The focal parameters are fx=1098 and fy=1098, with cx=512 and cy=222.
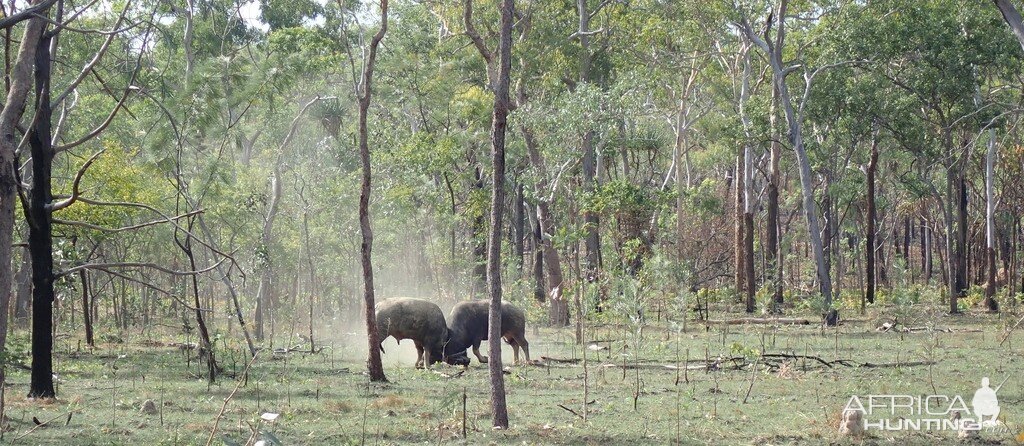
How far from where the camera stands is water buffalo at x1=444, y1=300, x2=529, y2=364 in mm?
19844

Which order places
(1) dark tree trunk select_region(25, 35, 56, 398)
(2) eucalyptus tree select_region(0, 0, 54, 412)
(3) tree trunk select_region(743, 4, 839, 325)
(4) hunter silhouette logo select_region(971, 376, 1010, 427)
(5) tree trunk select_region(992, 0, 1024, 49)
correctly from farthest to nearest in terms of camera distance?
(3) tree trunk select_region(743, 4, 839, 325) → (5) tree trunk select_region(992, 0, 1024, 49) → (1) dark tree trunk select_region(25, 35, 56, 398) → (4) hunter silhouette logo select_region(971, 376, 1010, 427) → (2) eucalyptus tree select_region(0, 0, 54, 412)

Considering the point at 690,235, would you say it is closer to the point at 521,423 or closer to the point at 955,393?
the point at 955,393

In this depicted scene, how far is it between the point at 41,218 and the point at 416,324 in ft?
25.6

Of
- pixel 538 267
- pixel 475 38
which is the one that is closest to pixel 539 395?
pixel 475 38

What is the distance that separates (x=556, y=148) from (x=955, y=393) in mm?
18086

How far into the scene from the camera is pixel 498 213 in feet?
37.4

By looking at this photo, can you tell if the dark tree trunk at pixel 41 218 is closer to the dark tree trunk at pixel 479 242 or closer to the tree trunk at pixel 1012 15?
the tree trunk at pixel 1012 15

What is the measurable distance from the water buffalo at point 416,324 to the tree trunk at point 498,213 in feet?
25.1

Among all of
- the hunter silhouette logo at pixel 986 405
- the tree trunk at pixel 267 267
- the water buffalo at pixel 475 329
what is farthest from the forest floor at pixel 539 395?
the tree trunk at pixel 267 267

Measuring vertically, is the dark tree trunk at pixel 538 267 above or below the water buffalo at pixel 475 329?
above

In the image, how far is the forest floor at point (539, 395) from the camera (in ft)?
36.4

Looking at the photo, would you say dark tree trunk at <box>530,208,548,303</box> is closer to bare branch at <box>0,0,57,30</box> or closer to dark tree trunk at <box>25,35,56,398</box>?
dark tree trunk at <box>25,35,56,398</box>

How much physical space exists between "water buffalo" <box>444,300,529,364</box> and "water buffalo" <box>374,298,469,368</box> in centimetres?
36

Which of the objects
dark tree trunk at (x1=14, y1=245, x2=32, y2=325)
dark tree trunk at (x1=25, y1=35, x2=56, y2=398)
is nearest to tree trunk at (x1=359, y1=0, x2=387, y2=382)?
dark tree trunk at (x1=25, y1=35, x2=56, y2=398)
